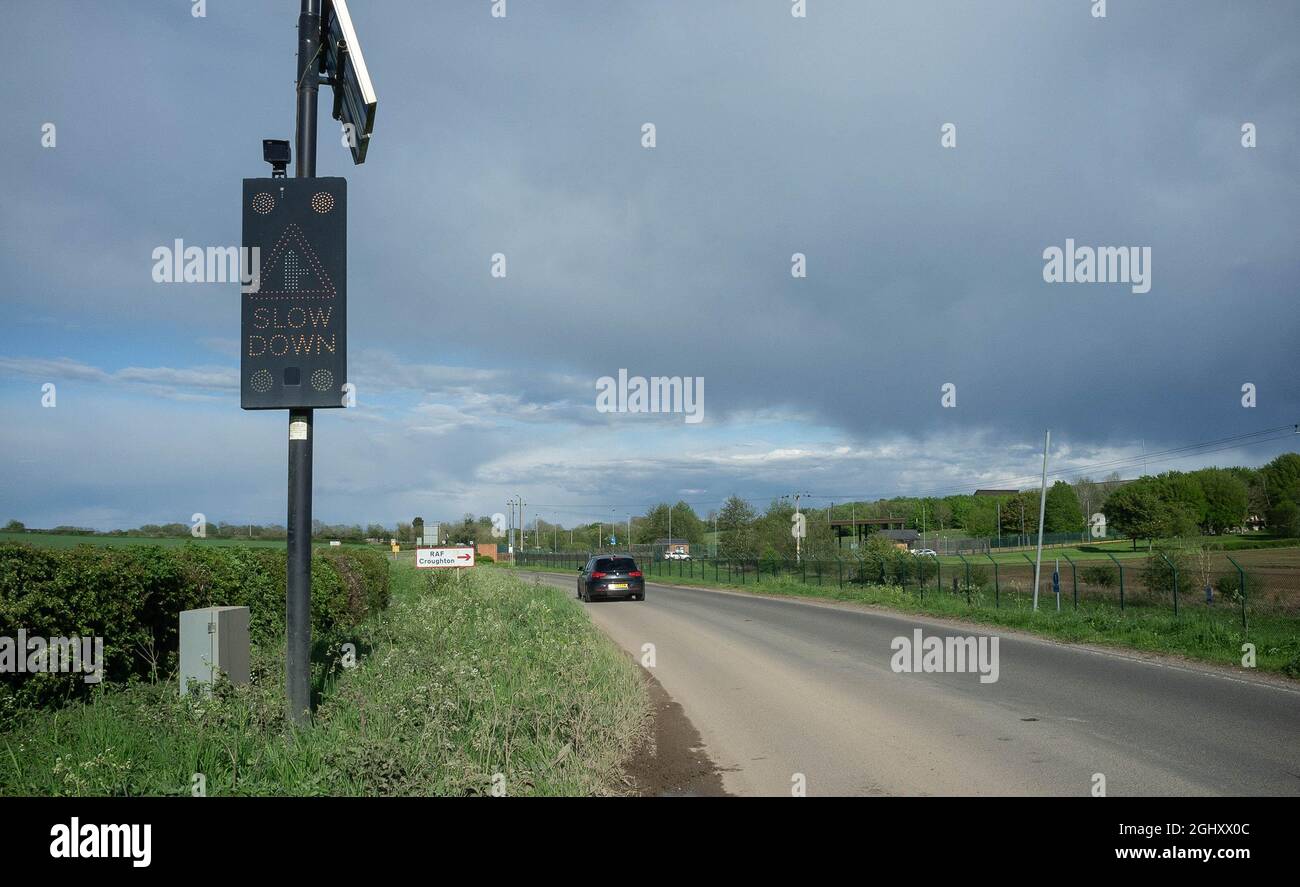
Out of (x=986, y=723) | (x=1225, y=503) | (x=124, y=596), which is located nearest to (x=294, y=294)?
(x=124, y=596)

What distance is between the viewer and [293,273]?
21.9 feet

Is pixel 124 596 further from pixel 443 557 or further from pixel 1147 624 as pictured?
pixel 1147 624

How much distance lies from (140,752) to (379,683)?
2.68 metres

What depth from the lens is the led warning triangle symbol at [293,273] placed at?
6660mm

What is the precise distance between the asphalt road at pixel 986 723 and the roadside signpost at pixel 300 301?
3.77m

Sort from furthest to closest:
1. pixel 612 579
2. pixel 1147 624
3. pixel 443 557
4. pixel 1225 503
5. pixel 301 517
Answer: pixel 1225 503
pixel 612 579
pixel 443 557
pixel 1147 624
pixel 301 517

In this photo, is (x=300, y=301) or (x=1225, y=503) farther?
(x=1225, y=503)

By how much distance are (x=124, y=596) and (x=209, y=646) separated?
78.8 inches

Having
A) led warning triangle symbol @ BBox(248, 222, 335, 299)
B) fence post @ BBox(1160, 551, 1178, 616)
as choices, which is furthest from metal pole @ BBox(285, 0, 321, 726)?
fence post @ BBox(1160, 551, 1178, 616)

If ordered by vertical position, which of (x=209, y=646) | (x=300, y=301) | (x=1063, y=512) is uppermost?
(x=300, y=301)

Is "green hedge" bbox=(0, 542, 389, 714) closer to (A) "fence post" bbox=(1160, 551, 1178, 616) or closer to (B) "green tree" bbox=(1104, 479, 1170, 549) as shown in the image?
(A) "fence post" bbox=(1160, 551, 1178, 616)

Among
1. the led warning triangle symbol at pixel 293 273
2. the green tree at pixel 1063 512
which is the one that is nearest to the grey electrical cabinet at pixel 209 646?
the led warning triangle symbol at pixel 293 273

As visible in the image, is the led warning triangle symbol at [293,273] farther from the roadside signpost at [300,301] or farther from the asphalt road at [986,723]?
the asphalt road at [986,723]
